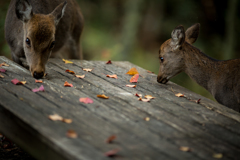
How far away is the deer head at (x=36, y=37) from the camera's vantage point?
437cm

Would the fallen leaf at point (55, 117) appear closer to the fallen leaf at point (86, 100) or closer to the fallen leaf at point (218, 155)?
the fallen leaf at point (86, 100)

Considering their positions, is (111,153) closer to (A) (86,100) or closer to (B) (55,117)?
(B) (55,117)

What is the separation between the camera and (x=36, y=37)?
14.4 ft

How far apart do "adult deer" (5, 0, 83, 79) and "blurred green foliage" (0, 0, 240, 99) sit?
1741mm

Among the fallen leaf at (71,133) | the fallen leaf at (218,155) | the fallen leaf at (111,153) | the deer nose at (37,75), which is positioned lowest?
the deer nose at (37,75)

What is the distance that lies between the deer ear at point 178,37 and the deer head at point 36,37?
200cm

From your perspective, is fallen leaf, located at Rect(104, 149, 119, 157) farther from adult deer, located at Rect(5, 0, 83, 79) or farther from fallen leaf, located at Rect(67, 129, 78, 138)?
adult deer, located at Rect(5, 0, 83, 79)

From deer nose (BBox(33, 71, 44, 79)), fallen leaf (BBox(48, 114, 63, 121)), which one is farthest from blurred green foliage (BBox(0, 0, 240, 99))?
fallen leaf (BBox(48, 114, 63, 121))

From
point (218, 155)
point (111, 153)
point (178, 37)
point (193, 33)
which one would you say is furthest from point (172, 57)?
point (111, 153)

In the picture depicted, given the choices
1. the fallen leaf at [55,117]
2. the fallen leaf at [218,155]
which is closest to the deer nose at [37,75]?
the fallen leaf at [55,117]

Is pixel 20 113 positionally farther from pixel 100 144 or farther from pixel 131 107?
pixel 131 107

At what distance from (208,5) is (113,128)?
756 cm

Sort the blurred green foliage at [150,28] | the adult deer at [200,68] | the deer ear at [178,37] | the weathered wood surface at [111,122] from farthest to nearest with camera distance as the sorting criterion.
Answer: the blurred green foliage at [150,28], the deer ear at [178,37], the adult deer at [200,68], the weathered wood surface at [111,122]

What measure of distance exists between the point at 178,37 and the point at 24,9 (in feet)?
8.43
